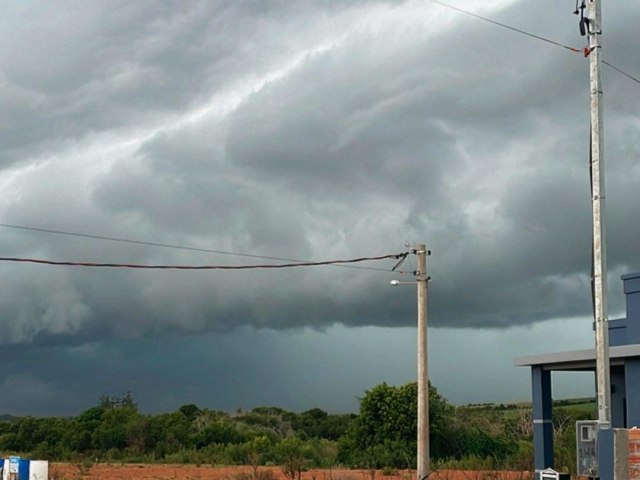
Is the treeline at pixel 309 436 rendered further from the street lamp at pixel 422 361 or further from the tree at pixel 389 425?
the street lamp at pixel 422 361

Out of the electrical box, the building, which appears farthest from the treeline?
the electrical box

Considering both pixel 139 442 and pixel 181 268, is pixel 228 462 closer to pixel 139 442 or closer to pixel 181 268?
pixel 139 442

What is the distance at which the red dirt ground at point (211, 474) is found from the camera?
31078 mm

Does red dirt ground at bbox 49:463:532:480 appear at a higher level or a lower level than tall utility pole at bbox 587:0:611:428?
lower

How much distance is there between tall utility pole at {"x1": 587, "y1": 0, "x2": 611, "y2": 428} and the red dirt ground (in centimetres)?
1207

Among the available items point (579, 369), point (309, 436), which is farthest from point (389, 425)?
point (309, 436)

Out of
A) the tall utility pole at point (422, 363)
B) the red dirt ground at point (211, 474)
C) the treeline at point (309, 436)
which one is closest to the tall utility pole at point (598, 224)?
the tall utility pole at point (422, 363)

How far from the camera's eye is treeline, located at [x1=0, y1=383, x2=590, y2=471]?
4603 cm

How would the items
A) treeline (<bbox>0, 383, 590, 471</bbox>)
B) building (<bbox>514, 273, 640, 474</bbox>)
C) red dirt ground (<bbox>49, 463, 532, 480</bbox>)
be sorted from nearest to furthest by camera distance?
building (<bbox>514, 273, 640, 474</bbox>) < red dirt ground (<bbox>49, 463, 532, 480</bbox>) < treeline (<bbox>0, 383, 590, 471</bbox>)

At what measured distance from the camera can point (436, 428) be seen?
4916 cm

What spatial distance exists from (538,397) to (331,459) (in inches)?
992

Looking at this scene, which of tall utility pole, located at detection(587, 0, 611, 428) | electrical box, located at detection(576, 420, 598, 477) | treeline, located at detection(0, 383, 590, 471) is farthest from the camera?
treeline, located at detection(0, 383, 590, 471)

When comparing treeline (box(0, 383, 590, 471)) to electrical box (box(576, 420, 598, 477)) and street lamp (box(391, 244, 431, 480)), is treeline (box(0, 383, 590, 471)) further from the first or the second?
electrical box (box(576, 420, 598, 477))

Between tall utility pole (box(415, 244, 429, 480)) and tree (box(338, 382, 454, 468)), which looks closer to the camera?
tall utility pole (box(415, 244, 429, 480))
